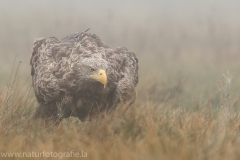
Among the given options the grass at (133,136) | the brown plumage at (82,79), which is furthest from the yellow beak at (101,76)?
the grass at (133,136)

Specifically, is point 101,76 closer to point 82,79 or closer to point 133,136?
point 82,79

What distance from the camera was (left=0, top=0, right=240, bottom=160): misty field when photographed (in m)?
4.64

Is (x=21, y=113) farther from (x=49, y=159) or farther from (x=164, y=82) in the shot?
(x=164, y=82)

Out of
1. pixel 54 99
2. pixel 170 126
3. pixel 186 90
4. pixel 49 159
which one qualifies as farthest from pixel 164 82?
pixel 49 159

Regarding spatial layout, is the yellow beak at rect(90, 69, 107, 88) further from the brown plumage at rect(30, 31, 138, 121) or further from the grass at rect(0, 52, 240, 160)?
the grass at rect(0, 52, 240, 160)

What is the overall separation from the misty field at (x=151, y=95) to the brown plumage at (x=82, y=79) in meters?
0.22

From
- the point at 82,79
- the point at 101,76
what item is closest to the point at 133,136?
the point at 101,76

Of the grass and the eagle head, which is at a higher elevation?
the eagle head

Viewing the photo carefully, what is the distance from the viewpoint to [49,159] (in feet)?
14.8

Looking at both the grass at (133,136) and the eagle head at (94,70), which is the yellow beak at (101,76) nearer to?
the eagle head at (94,70)

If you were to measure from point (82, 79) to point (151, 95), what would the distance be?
331cm

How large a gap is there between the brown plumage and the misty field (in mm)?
222

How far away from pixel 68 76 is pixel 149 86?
11.5 ft

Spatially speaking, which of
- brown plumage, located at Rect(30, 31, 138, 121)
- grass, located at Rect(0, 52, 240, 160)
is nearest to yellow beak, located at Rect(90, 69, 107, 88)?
brown plumage, located at Rect(30, 31, 138, 121)
